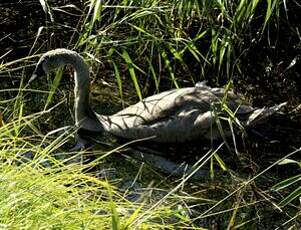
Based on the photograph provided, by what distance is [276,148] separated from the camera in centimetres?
516

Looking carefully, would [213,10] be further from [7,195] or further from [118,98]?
[7,195]

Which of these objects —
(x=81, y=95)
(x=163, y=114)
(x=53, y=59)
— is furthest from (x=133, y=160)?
(x=53, y=59)

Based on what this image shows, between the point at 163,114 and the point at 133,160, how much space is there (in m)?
0.56

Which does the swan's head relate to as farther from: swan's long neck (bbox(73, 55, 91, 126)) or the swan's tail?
the swan's tail

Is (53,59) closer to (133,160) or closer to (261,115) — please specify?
(133,160)

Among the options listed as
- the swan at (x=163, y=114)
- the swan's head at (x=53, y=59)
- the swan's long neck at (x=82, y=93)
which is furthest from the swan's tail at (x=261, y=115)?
the swan's head at (x=53, y=59)

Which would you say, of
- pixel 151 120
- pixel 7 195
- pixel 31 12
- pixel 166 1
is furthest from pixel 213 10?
pixel 7 195

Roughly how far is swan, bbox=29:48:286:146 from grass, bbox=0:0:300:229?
0.13 metres

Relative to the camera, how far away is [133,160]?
16.7 feet

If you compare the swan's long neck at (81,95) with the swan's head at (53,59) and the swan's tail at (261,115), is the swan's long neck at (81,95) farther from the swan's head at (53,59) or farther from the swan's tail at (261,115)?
the swan's tail at (261,115)

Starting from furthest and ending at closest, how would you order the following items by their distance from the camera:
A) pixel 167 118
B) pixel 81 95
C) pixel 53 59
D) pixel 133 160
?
pixel 167 118 < pixel 81 95 < pixel 53 59 < pixel 133 160

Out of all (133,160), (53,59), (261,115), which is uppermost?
(53,59)

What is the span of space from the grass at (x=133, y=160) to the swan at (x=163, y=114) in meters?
0.13

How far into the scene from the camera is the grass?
2881mm
